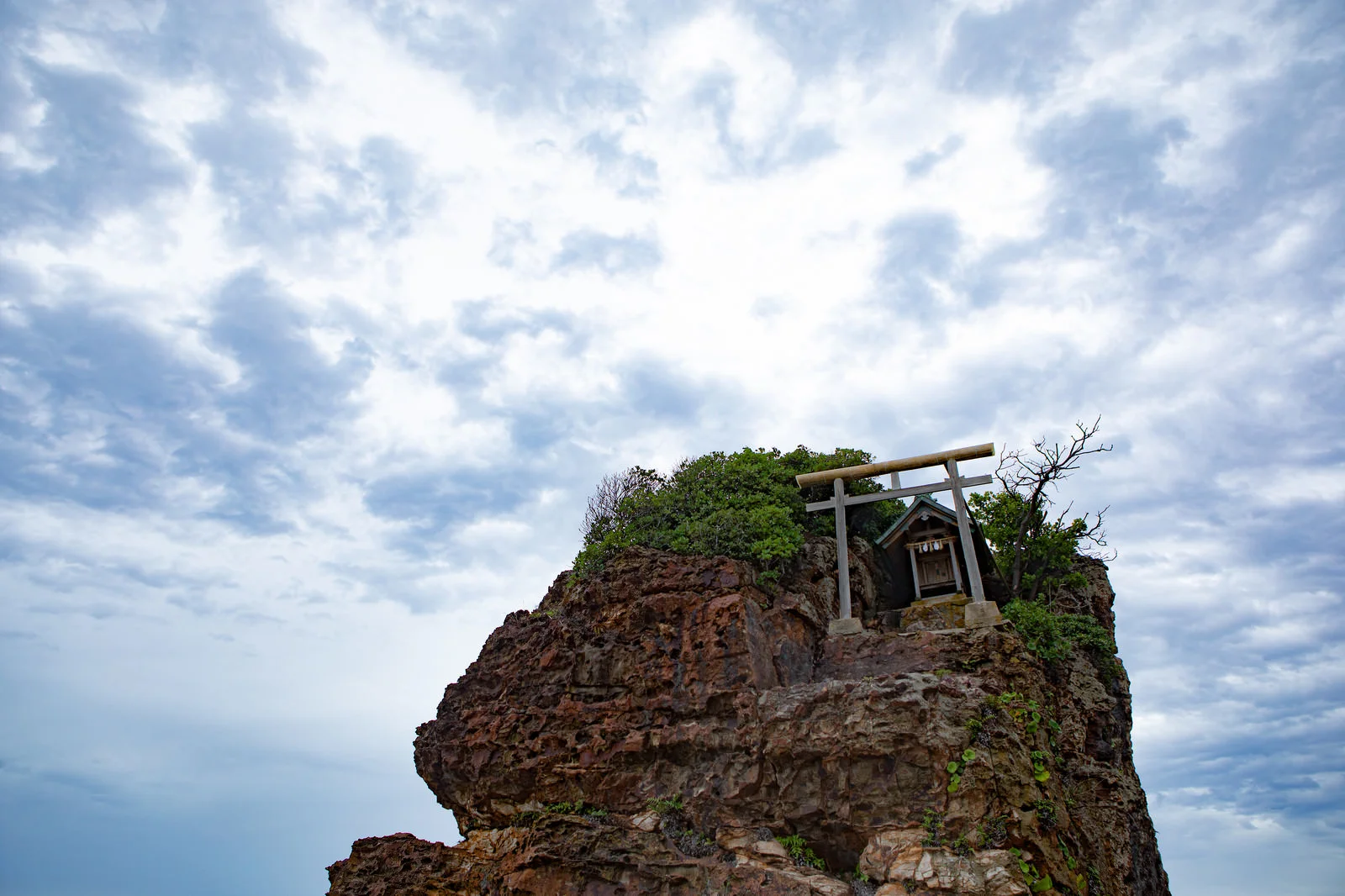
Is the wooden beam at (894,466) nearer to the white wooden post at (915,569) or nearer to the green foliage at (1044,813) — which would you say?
the white wooden post at (915,569)

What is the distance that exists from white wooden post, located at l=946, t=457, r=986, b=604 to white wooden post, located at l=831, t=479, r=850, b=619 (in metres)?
2.79

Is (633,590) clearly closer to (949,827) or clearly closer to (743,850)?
(743,850)

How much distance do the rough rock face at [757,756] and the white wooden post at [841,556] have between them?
0.57m

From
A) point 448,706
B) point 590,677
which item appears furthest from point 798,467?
point 448,706

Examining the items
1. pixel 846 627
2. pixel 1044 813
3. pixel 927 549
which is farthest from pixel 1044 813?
pixel 927 549

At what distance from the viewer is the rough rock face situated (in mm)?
13469

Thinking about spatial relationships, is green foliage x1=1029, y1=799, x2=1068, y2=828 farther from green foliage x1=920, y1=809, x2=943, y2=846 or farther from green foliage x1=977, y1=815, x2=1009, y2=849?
green foliage x1=920, y1=809, x2=943, y2=846

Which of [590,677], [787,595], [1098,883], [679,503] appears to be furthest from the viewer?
[679,503]

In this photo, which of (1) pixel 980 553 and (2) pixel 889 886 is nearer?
(2) pixel 889 886

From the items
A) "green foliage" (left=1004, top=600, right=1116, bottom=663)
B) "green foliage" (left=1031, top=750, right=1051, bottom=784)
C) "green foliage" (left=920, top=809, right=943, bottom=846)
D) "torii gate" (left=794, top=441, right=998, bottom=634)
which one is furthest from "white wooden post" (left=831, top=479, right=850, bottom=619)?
"green foliage" (left=920, top=809, right=943, bottom=846)

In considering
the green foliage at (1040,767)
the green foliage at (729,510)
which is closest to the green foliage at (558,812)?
the green foliage at (729,510)

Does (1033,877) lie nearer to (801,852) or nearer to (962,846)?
(962,846)

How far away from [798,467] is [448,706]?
39.3ft

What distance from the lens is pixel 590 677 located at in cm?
1762
